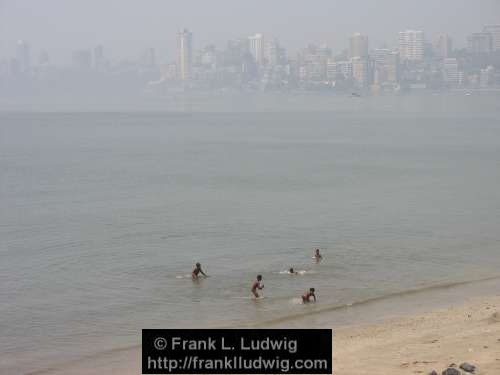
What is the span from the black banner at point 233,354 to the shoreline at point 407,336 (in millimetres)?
1148

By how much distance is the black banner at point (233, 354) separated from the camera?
1294 cm

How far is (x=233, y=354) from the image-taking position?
1325cm

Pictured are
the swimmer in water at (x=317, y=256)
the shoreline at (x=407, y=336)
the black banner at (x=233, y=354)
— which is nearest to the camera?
the black banner at (x=233, y=354)

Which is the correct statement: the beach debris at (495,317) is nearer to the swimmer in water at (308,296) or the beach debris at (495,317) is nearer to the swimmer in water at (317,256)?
the swimmer in water at (308,296)

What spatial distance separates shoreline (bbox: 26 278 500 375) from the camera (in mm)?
14445

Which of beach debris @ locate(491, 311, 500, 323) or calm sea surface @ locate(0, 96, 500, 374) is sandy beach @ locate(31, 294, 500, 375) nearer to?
beach debris @ locate(491, 311, 500, 323)

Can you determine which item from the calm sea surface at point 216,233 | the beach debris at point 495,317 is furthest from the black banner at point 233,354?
the beach debris at point 495,317

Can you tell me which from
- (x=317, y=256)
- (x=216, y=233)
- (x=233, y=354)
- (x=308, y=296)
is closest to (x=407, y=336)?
(x=308, y=296)

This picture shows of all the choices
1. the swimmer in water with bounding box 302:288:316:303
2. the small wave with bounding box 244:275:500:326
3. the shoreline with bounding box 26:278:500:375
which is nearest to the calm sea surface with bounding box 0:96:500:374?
the small wave with bounding box 244:275:500:326

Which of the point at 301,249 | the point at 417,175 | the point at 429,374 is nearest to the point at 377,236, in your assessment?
the point at 301,249

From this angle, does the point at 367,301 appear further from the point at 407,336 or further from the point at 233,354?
the point at 233,354

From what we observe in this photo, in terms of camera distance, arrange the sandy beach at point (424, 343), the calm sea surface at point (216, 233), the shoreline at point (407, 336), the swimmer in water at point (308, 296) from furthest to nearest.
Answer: the swimmer in water at point (308, 296)
the calm sea surface at point (216, 233)
the shoreline at point (407, 336)
the sandy beach at point (424, 343)

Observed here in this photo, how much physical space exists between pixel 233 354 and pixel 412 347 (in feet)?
13.1

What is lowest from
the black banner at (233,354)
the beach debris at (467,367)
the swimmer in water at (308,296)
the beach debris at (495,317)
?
the swimmer in water at (308,296)
